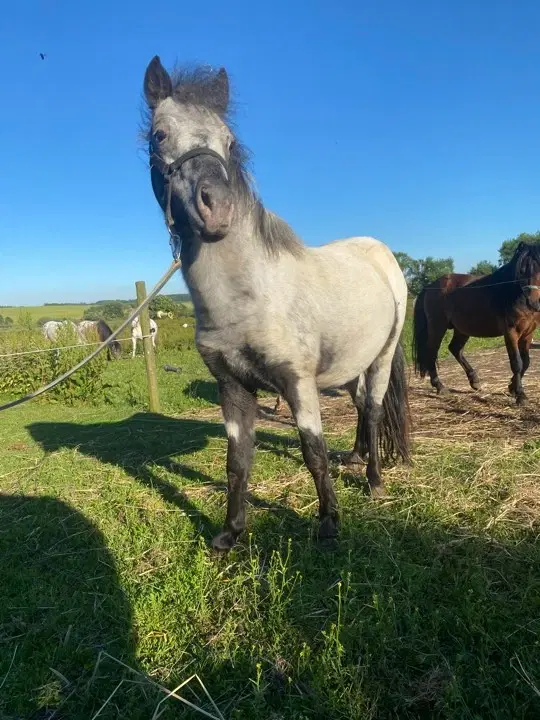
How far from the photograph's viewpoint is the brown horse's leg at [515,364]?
6.88 metres

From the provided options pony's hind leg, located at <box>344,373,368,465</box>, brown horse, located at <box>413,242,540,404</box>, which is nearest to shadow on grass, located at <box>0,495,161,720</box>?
pony's hind leg, located at <box>344,373,368,465</box>

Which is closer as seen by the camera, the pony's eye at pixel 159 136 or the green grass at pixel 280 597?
the green grass at pixel 280 597

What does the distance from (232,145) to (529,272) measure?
575 centimetres

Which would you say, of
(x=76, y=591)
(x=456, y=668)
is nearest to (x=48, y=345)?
(x=76, y=591)

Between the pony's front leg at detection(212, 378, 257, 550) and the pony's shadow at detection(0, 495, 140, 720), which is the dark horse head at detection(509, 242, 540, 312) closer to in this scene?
the pony's front leg at detection(212, 378, 257, 550)

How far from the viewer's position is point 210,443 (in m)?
5.86

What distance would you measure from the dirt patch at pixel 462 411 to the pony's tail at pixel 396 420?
41.8 inches

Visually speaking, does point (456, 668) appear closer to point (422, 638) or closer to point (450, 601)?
point (422, 638)

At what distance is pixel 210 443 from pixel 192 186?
12.4 feet

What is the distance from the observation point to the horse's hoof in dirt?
3.78 metres

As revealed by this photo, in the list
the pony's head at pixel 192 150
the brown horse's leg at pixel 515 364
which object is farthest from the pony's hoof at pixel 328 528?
the brown horse's leg at pixel 515 364

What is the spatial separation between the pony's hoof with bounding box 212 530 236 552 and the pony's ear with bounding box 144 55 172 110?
2.64 m

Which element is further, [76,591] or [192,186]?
[76,591]

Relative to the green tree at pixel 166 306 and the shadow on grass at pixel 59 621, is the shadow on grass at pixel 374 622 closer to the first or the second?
the shadow on grass at pixel 59 621
